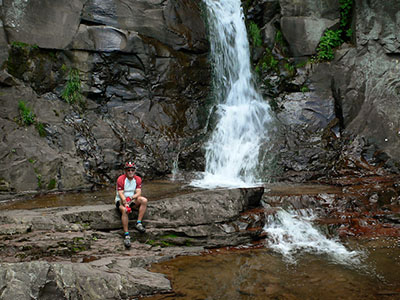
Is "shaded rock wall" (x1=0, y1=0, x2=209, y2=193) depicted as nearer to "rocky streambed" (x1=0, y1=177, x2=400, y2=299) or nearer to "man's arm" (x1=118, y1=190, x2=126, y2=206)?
"rocky streambed" (x1=0, y1=177, x2=400, y2=299)

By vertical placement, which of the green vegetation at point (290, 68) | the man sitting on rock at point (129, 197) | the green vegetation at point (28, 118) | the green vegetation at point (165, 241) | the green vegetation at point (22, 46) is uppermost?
the green vegetation at point (22, 46)

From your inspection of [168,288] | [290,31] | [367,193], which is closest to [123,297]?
[168,288]

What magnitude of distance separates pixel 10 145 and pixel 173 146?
4619 millimetres

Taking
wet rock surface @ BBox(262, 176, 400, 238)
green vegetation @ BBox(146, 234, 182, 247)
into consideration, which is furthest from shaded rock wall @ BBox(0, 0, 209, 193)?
wet rock surface @ BBox(262, 176, 400, 238)

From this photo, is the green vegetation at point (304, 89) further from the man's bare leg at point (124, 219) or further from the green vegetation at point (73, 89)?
the man's bare leg at point (124, 219)

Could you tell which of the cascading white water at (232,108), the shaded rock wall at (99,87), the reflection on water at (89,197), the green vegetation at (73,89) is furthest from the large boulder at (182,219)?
the green vegetation at (73,89)

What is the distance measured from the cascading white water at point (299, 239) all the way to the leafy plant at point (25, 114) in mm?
6884

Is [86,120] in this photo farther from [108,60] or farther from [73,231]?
[73,231]

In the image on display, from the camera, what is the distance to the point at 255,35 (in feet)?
44.6

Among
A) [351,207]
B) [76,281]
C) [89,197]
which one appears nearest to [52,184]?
[89,197]

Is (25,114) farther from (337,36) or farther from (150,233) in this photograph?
(337,36)

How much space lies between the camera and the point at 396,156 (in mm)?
10000

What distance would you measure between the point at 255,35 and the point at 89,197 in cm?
892

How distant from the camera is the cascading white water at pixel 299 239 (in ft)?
19.4
